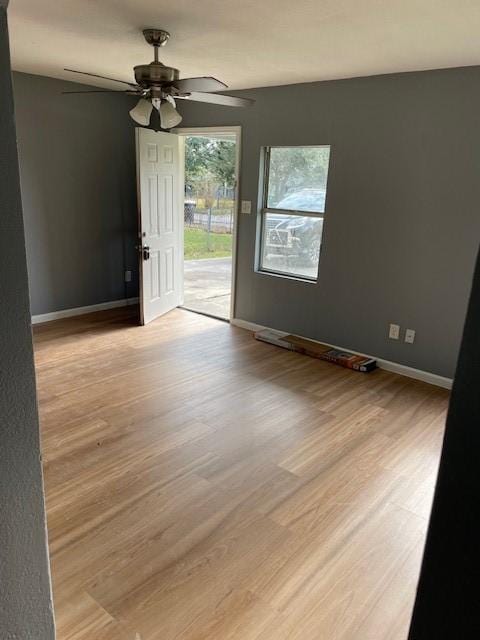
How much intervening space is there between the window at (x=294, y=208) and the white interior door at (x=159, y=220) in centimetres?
110

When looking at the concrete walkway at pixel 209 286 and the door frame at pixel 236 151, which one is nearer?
the door frame at pixel 236 151

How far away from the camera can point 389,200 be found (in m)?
3.68

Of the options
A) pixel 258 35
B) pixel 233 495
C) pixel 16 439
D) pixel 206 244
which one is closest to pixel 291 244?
pixel 258 35

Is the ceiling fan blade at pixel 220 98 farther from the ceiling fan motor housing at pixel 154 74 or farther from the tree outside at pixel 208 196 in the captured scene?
the tree outside at pixel 208 196

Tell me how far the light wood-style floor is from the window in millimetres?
1110

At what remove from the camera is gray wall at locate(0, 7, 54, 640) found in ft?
Answer: 2.32

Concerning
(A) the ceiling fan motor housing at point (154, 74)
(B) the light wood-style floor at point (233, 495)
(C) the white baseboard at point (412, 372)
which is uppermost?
(A) the ceiling fan motor housing at point (154, 74)

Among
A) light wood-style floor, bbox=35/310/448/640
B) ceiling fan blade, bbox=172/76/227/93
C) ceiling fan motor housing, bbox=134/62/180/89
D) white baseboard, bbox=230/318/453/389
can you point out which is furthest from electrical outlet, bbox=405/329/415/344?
ceiling fan motor housing, bbox=134/62/180/89

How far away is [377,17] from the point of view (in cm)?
230

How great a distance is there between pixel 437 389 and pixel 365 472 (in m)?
1.43

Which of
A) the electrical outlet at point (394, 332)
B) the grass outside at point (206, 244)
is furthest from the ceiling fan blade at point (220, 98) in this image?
the grass outside at point (206, 244)

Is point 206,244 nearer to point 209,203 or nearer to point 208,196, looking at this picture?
point 209,203

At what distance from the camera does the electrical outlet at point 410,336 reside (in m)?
3.77

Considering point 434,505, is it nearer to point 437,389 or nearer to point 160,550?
point 160,550
